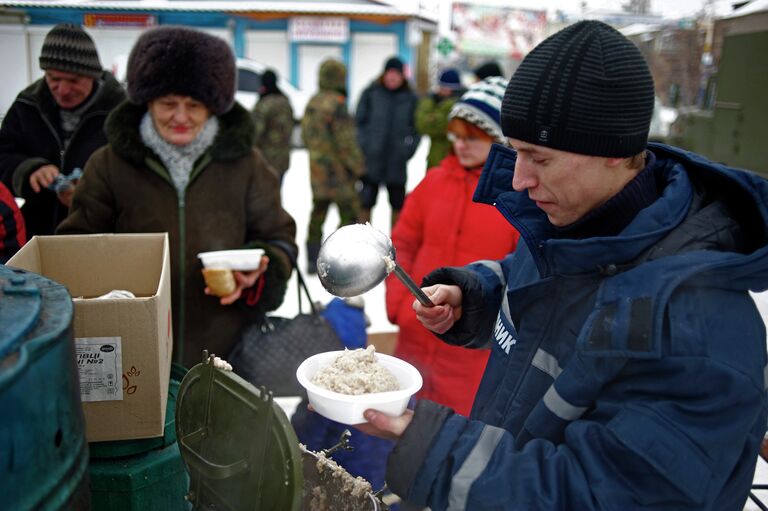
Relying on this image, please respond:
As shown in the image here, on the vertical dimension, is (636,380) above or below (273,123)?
above

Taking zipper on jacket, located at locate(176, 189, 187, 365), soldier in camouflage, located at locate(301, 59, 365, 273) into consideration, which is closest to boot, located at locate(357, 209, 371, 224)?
soldier in camouflage, located at locate(301, 59, 365, 273)

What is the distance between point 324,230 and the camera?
24.4 ft

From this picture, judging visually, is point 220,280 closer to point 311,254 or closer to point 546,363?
point 546,363

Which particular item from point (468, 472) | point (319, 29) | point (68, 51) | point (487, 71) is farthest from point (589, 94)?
point (319, 29)

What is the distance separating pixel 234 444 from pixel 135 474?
1.69ft

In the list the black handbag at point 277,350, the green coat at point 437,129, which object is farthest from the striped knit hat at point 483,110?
the green coat at point 437,129

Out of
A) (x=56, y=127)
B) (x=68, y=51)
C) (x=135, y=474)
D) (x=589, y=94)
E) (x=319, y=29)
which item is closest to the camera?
(x=589, y=94)

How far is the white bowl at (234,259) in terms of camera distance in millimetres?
2275

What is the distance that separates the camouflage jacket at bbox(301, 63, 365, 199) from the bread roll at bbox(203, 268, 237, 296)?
3834mm

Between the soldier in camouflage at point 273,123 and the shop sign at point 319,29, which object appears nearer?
the soldier in camouflage at point 273,123

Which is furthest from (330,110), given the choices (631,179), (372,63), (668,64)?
(372,63)

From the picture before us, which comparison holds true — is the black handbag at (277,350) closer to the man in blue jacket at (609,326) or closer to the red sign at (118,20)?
the man in blue jacket at (609,326)

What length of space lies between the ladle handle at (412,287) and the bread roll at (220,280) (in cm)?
93

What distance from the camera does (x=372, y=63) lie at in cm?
1639
